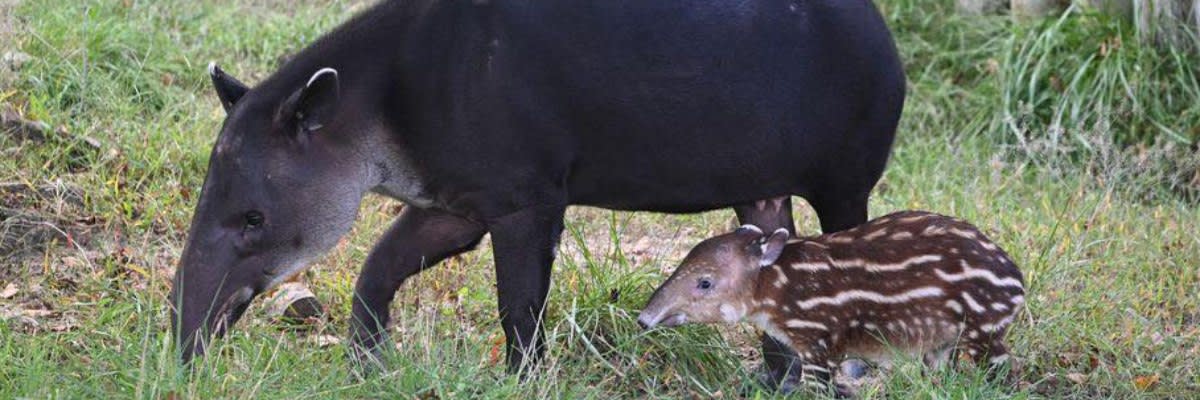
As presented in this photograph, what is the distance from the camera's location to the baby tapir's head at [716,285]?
5938mm

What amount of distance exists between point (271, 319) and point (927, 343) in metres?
2.40

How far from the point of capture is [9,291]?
6.95 m

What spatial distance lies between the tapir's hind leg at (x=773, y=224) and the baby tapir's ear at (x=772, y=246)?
1.34 feet

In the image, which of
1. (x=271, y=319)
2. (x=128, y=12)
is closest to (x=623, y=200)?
(x=271, y=319)

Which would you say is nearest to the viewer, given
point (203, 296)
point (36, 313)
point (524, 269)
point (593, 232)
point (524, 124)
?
point (203, 296)

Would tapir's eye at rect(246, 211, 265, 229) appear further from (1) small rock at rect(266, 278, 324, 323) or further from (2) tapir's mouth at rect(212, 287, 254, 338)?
(1) small rock at rect(266, 278, 324, 323)

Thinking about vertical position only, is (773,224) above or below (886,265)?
below

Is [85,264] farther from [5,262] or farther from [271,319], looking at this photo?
[271,319]

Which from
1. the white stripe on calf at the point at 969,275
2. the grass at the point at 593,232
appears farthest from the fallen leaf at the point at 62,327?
the white stripe on calf at the point at 969,275

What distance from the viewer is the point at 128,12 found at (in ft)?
32.2

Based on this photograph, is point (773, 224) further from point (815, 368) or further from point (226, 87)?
point (226, 87)

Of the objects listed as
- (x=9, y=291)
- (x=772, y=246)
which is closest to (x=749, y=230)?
(x=772, y=246)

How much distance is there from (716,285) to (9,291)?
9.19ft

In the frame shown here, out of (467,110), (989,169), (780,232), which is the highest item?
(467,110)
